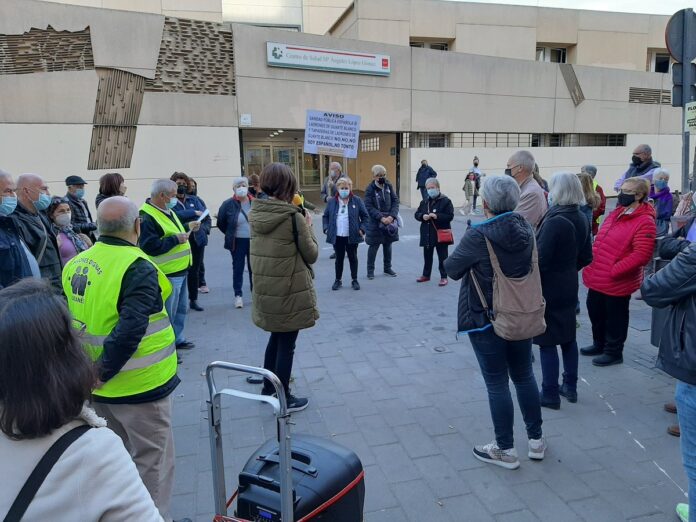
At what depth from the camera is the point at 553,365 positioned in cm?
396

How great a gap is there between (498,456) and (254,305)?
81.2 inches

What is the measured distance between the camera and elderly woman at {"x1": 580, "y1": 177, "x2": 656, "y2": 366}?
447 centimetres

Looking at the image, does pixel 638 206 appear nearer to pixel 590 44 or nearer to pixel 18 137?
pixel 18 137

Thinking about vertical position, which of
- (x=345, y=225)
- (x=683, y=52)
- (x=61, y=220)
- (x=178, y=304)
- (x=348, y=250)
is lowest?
(x=178, y=304)

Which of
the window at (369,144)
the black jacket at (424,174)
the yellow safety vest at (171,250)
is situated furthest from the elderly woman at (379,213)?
the window at (369,144)

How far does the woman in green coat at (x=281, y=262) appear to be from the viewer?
12.1 feet

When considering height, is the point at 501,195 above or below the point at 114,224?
above

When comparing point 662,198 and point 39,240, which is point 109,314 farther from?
point 662,198

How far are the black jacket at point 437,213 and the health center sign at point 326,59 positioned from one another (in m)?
9.64

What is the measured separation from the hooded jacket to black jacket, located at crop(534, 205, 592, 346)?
5.80 ft

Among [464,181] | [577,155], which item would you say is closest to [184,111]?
[464,181]

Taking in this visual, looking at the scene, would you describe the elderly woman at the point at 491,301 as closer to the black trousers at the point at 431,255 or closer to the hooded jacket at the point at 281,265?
the hooded jacket at the point at 281,265

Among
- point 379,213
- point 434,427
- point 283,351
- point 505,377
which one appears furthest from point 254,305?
point 379,213

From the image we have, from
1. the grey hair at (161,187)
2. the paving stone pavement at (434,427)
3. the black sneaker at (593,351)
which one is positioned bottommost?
the paving stone pavement at (434,427)
